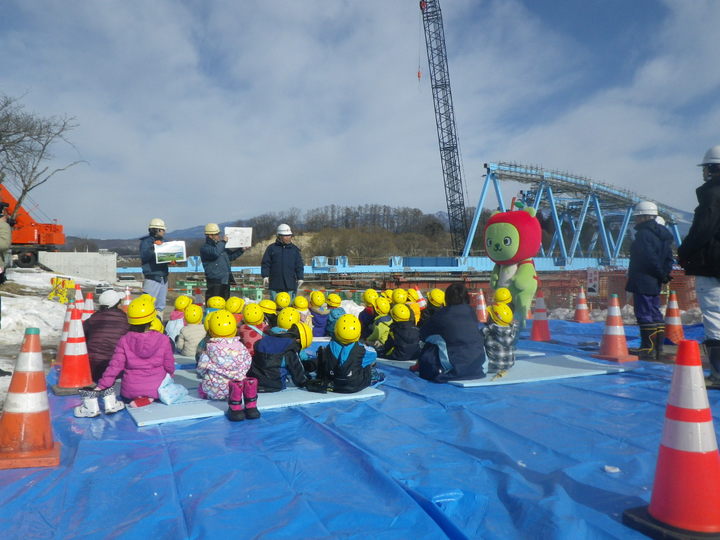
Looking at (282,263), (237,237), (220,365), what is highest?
(237,237)

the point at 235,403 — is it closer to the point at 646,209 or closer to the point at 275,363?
the point at 275,363

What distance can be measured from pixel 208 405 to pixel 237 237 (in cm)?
398

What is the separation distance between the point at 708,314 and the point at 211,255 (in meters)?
6.44

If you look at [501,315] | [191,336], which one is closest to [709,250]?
[501,315]

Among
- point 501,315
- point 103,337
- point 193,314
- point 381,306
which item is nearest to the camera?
point 103,337

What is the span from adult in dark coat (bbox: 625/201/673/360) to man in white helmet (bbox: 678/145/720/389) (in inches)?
79.6

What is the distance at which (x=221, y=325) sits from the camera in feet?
15.4

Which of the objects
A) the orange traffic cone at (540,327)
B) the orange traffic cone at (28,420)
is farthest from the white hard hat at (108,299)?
the orange traffic cone at (540,327)

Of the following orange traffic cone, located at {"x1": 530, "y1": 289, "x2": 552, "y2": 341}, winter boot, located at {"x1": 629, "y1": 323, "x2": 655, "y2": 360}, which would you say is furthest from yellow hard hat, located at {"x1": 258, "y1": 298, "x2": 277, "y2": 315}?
winter boot, located at {"x1": 629, "y1": 323, "x2": 655, "y2": 360}

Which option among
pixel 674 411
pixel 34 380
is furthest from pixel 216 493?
pixel 674 411

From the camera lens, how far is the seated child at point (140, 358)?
4.49m

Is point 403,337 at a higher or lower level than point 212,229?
lower

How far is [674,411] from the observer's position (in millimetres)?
2312

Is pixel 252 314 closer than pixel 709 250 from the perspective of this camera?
No
